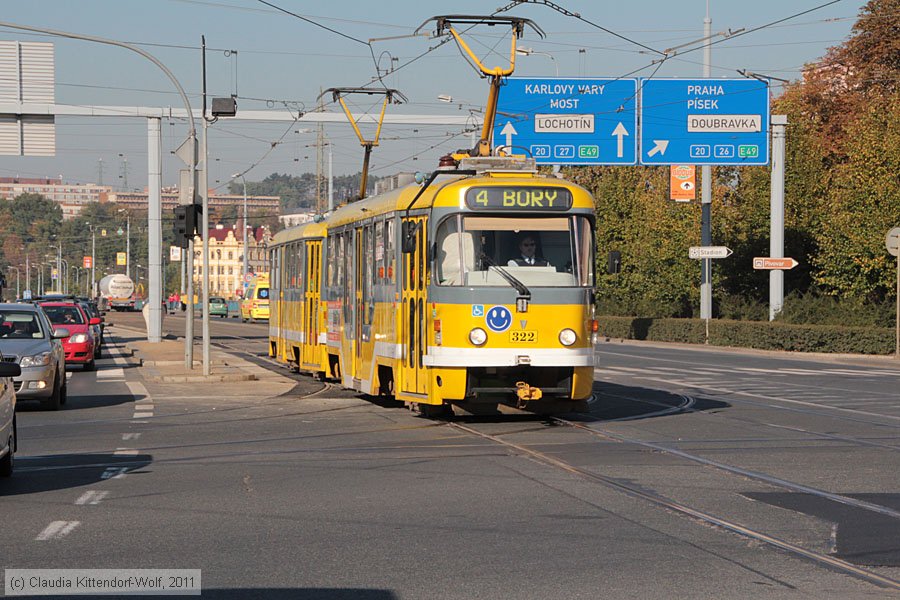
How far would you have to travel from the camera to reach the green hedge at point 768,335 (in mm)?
42188

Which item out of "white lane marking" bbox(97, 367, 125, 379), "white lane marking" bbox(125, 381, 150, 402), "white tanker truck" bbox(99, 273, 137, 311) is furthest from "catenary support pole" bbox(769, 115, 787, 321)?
"white tanker truck" bbox(99, 273, 137, 311)

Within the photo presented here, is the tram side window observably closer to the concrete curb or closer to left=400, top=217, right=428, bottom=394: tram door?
left=400, top=217, right=428, bottom=394: tram door

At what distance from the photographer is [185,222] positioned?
2995 centimetres

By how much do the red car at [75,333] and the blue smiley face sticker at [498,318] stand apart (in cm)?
1681

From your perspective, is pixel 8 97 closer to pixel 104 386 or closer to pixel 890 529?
pixel 104 386

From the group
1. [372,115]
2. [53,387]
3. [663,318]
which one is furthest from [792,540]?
[663,318]

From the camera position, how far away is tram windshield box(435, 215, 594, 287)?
1773cm

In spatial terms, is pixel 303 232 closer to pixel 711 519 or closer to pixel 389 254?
pixel 389 254

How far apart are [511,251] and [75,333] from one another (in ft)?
58.7

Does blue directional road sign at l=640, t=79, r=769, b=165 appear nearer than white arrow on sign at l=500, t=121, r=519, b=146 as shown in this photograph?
Yes

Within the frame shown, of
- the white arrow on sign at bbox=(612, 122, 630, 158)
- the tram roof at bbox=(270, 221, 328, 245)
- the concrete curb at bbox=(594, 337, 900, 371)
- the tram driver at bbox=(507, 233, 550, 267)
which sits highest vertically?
the white arrow on sign at bbox=(612, 122, 630, 158)

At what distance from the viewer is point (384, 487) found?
12000 millimetres

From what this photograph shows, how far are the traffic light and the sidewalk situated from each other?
2854 millimetres

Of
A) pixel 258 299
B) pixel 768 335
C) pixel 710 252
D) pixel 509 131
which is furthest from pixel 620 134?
pixel 258 299
